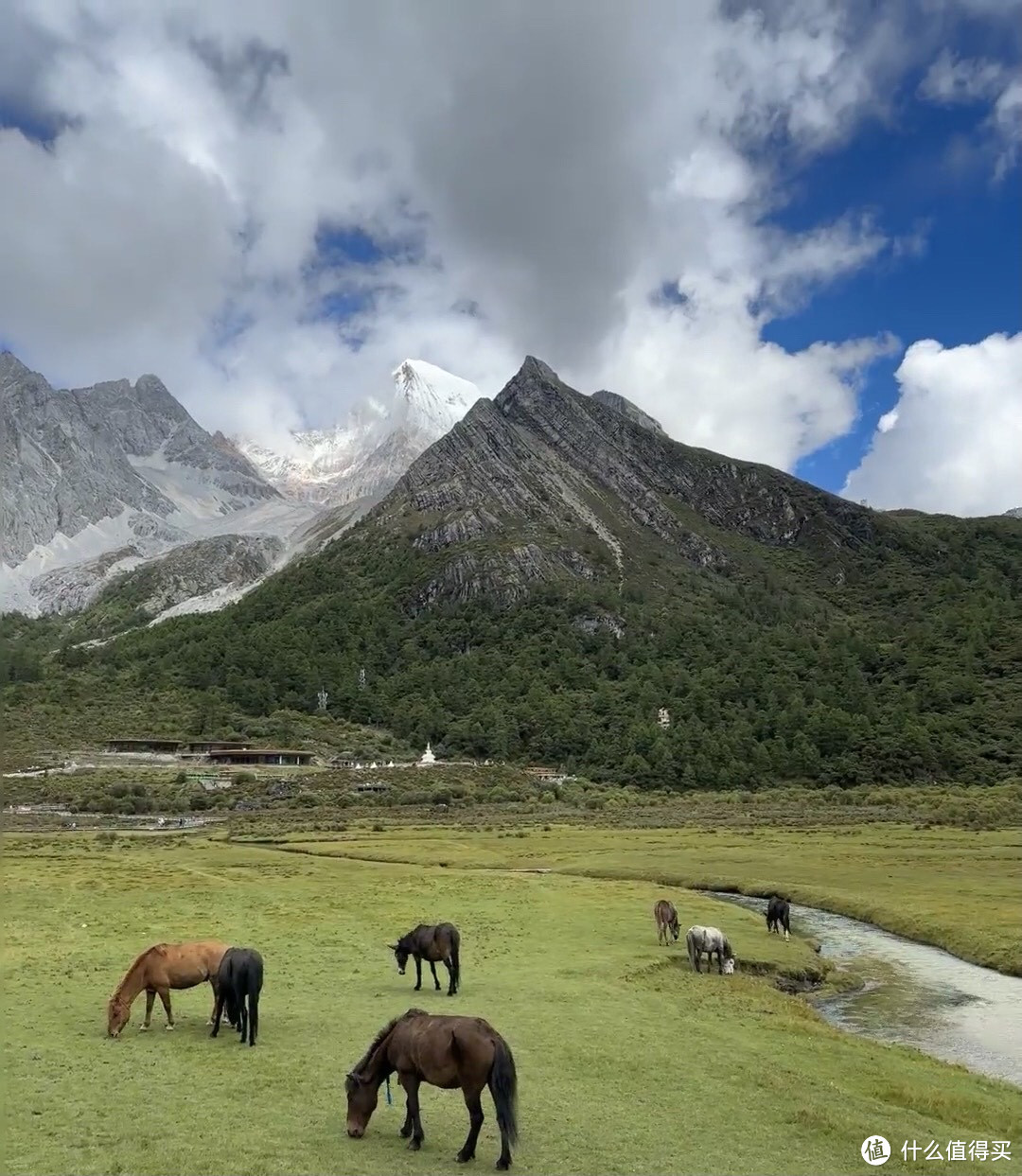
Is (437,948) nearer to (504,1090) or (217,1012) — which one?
(217,1012)

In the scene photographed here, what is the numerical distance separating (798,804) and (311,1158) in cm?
13115

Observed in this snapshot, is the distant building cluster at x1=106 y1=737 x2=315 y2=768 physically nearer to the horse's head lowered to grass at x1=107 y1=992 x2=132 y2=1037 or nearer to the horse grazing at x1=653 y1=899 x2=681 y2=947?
the horse grazing at x1=653 y1=899 x2=681 y2=947

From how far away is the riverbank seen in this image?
147ft

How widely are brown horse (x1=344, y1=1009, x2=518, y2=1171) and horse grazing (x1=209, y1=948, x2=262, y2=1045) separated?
5.87 meters

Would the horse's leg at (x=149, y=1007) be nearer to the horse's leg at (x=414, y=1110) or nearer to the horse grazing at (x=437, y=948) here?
the horse grazing at (x=437, y=948)

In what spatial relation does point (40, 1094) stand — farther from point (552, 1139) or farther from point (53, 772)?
point (53, 772)

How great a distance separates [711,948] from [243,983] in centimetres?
1905

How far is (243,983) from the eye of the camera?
20188 mm

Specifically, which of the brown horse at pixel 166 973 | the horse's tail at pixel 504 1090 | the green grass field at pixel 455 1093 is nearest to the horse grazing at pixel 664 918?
the green grass field at pixel 455 1093

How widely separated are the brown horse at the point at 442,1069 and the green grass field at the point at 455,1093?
A: 49 cm

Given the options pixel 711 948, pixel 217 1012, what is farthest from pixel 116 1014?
pixel 711 948

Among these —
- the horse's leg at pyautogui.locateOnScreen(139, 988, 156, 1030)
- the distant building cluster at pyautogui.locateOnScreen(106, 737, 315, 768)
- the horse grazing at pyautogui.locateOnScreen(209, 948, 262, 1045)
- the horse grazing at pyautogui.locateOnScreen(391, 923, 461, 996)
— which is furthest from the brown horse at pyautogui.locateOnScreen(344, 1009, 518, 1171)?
the distant building cluster at pyautogui.locateOnScreen(106, 737, 315, 768)

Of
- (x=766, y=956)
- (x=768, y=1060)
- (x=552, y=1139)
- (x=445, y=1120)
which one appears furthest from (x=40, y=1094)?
(x=766, y=956)

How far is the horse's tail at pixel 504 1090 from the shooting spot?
44.5 ft
